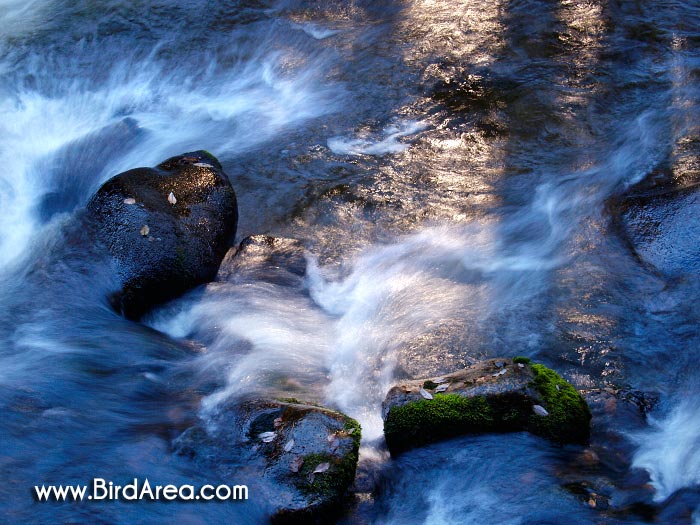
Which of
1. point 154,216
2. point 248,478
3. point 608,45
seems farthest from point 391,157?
point 248,478

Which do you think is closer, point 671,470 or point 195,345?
point 671,470

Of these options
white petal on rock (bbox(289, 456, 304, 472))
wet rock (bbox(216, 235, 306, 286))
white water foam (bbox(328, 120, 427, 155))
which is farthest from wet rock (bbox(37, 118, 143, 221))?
white petal on rock (bbox(289, 456, 304, 472))

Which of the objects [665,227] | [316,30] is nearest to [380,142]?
[316,30]

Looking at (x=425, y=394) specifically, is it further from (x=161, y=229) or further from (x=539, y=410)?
(x=161, y=229)

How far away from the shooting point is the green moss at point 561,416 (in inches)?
211

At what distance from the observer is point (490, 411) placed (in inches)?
214

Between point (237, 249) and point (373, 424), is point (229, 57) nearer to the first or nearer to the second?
point (237, 249)

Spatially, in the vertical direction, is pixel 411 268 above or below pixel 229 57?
below

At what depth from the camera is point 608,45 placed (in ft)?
33.1

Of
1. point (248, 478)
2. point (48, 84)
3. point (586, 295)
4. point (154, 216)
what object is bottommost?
point (248, 478)

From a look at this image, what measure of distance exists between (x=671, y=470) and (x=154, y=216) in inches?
202

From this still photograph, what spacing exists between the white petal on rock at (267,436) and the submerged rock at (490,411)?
85 centimetres

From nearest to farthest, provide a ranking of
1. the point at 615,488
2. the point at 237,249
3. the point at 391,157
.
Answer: the point at 615,488, the point at 237,249, the point at 391,157

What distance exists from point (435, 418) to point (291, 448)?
1093 millimetres
